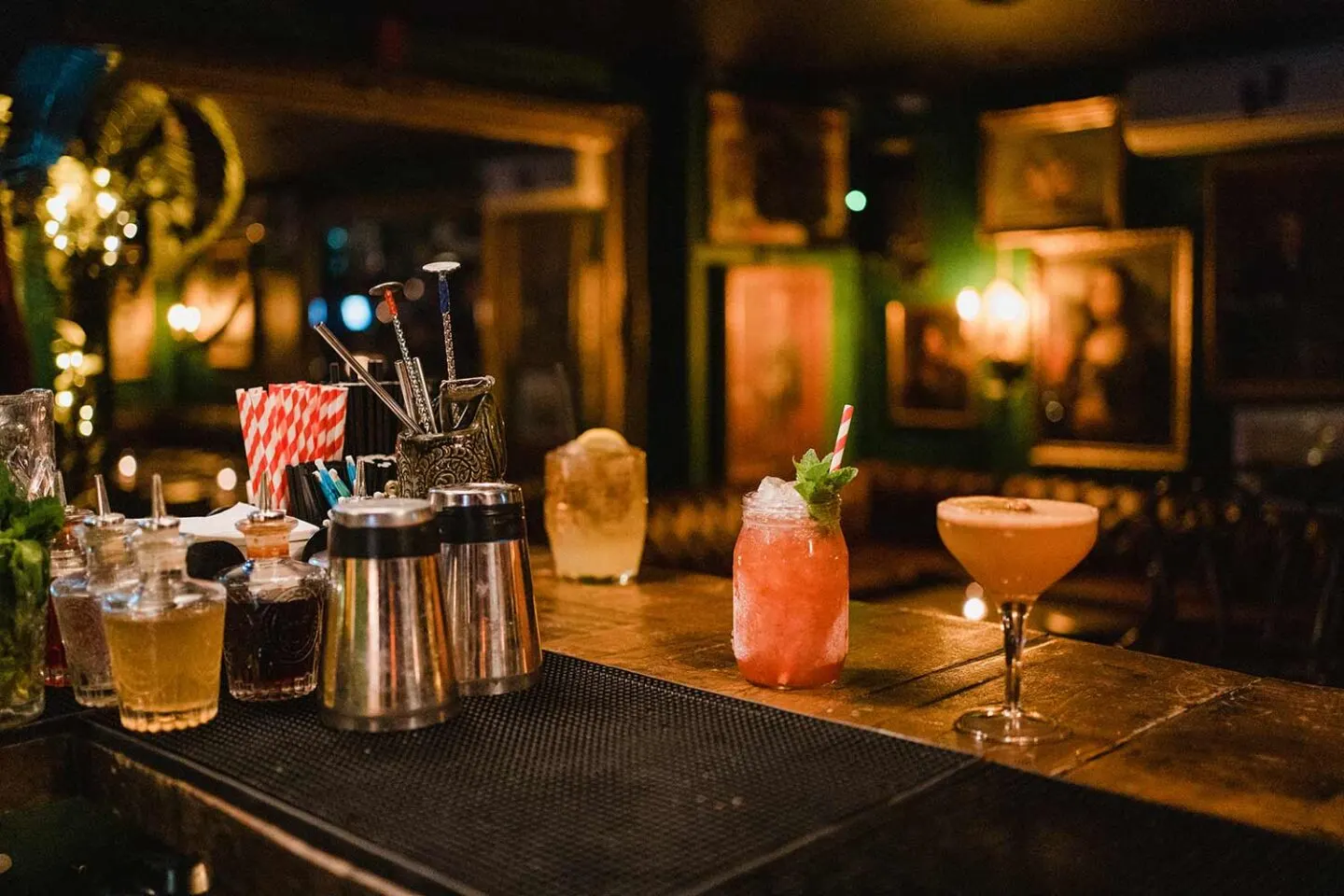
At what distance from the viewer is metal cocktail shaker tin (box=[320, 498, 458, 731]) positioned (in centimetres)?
139

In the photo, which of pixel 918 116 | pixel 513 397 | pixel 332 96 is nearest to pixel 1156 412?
pixel 918 116

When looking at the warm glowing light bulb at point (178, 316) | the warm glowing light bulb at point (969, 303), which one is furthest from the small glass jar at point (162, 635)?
the warm glowing light bulb at point (969, 303)

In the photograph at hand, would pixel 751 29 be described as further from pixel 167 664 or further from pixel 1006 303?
pixel 167 664

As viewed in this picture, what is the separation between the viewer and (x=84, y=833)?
176cm

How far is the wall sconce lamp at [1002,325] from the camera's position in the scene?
691cm

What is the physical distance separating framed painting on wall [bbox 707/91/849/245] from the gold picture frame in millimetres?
1300

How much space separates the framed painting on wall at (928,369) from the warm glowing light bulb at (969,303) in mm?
139

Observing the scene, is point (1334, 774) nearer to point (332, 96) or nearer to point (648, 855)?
point (648, 855)

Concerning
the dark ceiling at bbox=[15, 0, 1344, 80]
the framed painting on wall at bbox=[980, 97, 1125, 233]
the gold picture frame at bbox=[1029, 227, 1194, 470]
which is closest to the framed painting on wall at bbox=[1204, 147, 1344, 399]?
the gold picture frame at bbox=[1029, 227, 1194, 470]

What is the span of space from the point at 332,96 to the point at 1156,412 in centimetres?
447

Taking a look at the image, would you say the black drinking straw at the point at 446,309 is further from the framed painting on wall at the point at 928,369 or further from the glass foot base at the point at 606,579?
the framed painting on wall at the point at 928,369

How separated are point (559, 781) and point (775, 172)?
607 cm

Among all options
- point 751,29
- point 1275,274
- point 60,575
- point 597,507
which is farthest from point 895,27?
point 60,575

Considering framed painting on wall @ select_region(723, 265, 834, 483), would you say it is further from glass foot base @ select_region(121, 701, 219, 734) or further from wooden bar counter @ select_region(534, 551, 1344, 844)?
glass foot base @ select_region(121, 701, 219, 734)
